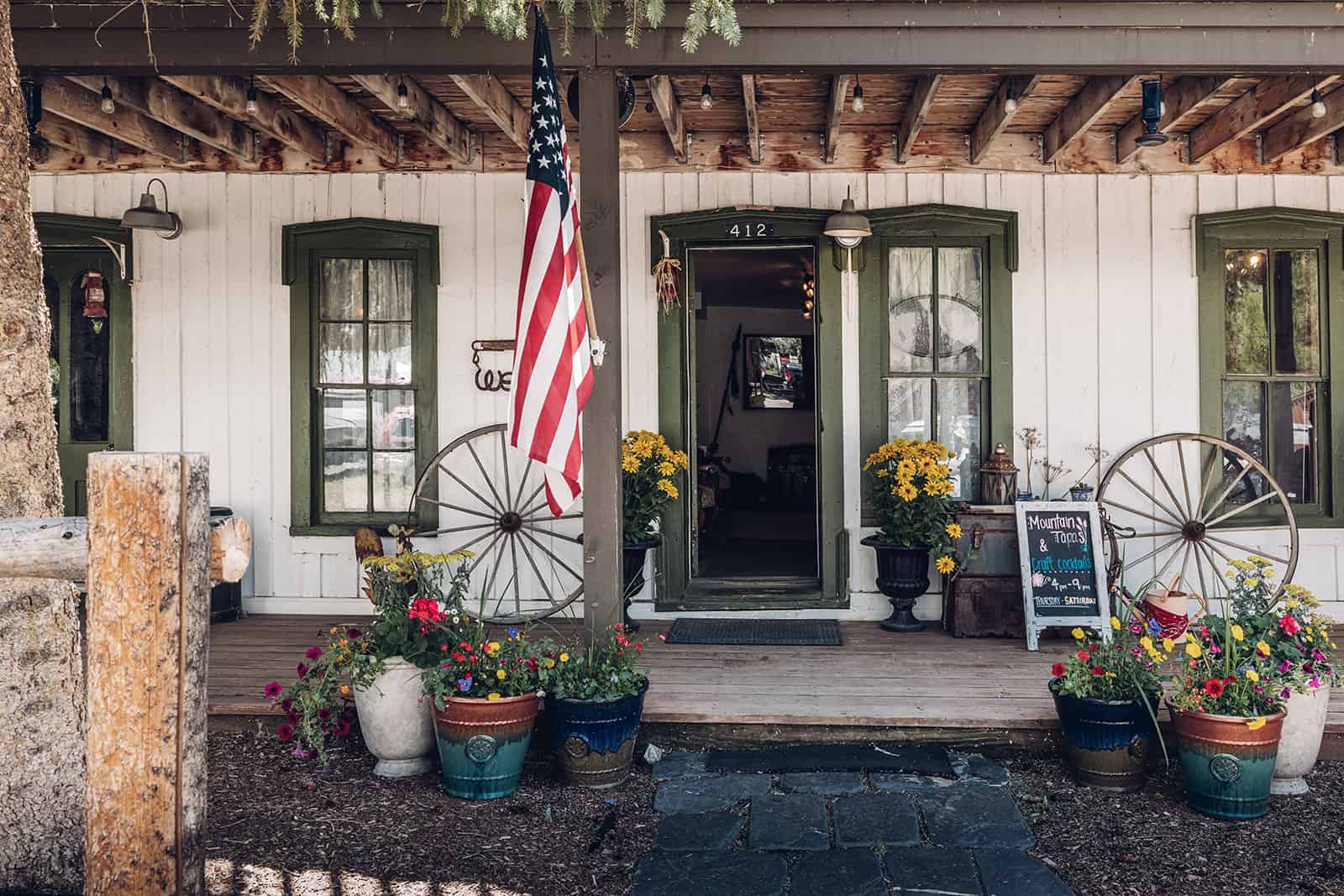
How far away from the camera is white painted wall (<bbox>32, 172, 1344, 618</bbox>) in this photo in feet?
18.8

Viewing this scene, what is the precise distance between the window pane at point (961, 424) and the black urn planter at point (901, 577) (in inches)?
26.8

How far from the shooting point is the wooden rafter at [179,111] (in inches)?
187

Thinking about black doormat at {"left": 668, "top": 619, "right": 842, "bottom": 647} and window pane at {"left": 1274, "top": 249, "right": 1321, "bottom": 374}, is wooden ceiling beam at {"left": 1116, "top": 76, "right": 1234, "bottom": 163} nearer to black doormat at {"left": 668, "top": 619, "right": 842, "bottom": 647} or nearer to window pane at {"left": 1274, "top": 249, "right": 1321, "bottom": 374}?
window pane at {"left": 1274, "top": 249, "right": 1321, "bottom": 374}

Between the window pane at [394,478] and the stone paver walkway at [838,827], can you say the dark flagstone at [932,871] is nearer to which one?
the stone paver walkway at [838,827]

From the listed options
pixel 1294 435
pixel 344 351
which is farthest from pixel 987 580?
pixel 344 351

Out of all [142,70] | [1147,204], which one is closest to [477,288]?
[142,70]

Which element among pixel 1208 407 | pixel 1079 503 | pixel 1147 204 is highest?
pixel 1147 204

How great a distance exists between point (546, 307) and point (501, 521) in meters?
2.49

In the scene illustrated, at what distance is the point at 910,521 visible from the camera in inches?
210

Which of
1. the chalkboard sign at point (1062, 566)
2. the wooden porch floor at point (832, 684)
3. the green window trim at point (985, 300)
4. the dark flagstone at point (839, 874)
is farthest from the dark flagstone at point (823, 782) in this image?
the green window trim at point (985, 300)

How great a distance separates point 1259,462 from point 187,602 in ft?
17.9

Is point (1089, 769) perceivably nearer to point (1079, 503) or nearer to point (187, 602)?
point (1079, 503)

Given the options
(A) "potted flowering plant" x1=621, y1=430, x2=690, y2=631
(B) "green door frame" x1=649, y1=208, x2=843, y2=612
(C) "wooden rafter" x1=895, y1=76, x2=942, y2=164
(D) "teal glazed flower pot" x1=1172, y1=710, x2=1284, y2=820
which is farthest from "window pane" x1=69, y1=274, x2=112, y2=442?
(D) "teal glazed flower pot" x1=1172, y1=710, x2=1284, y2=820

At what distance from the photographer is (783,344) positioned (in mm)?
9906
